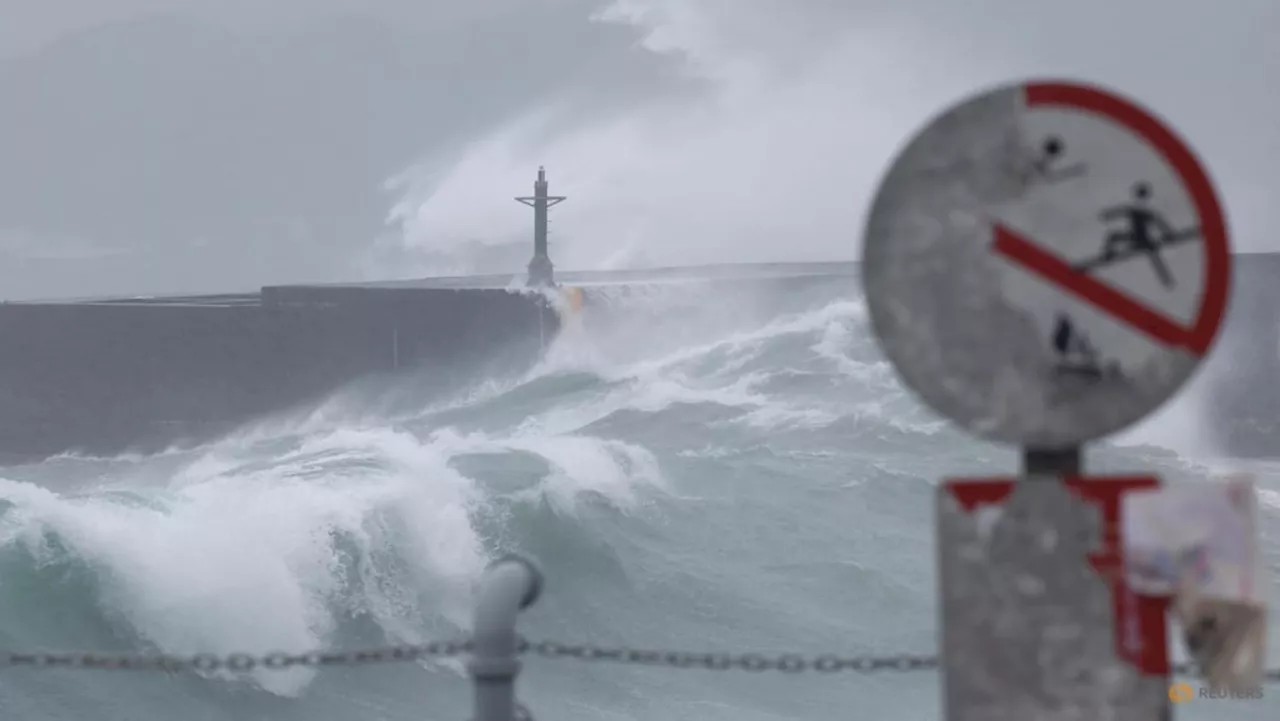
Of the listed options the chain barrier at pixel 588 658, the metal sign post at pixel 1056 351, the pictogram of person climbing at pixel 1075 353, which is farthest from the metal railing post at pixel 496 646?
the pictogram of person climbing at pixel 1075 353

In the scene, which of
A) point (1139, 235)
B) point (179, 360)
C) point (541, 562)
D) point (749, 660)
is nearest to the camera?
point (1139, 235)

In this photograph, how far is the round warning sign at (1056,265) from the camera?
61.4 inches

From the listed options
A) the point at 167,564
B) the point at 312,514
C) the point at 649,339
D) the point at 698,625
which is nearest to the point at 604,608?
the point at 698,625

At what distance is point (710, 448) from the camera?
73.2 ft

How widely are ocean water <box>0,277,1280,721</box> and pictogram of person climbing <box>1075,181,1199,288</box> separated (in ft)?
24.7

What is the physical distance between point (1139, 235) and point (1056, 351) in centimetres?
15

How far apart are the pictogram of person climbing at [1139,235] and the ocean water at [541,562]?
753 cm

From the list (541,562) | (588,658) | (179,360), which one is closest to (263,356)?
(179,360)

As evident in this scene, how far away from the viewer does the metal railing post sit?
6.65ft

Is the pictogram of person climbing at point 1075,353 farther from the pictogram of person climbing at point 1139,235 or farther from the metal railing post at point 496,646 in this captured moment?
the metal railing post at point 496,646

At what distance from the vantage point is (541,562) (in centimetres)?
936

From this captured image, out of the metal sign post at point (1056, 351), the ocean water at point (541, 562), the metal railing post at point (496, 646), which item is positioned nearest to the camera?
the metal sign post at point (1056, 351)

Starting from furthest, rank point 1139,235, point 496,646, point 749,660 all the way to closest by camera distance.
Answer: point 749,660 → point 496,646 → point 1139,235

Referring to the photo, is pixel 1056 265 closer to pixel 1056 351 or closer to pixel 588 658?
pixel 1056 351
